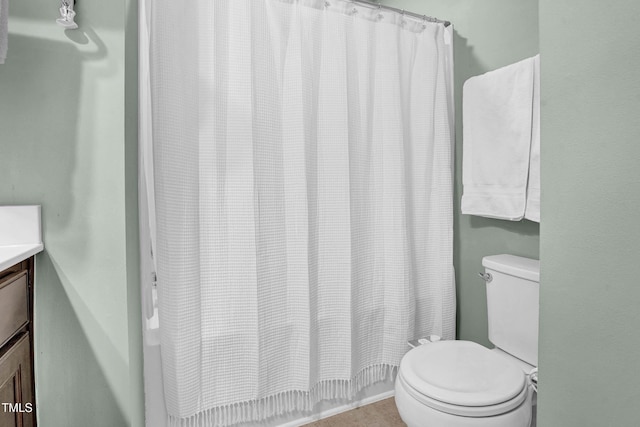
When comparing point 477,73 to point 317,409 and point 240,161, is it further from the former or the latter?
point 317,409

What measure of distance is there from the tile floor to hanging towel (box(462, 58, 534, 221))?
40.0 inches

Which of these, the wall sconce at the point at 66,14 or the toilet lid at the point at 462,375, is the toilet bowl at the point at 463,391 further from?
the wall sconce at the point at 66,14

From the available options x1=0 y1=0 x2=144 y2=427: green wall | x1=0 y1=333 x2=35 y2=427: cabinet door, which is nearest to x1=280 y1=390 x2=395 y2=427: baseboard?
x1=0 y1=0 x2=144 y2=427: green wall

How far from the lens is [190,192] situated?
1.30 metres

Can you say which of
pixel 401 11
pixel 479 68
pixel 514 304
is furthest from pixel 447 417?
pixel 401 11

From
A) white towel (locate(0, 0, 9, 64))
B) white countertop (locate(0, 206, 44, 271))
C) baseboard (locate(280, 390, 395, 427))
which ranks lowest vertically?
baseboard (locate(280, 390, 395, 427))

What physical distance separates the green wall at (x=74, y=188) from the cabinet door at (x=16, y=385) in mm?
77

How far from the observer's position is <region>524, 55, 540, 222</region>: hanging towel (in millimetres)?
1411

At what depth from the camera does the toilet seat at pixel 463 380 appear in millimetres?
1055

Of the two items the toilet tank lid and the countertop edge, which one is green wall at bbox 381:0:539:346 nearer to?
the toilet tank lid

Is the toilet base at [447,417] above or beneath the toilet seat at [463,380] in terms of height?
beneath

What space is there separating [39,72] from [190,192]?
0.54m

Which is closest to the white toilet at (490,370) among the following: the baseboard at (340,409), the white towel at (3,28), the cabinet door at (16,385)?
the baseboard at (340,409)

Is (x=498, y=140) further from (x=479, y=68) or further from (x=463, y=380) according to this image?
(x=463, y=380)
